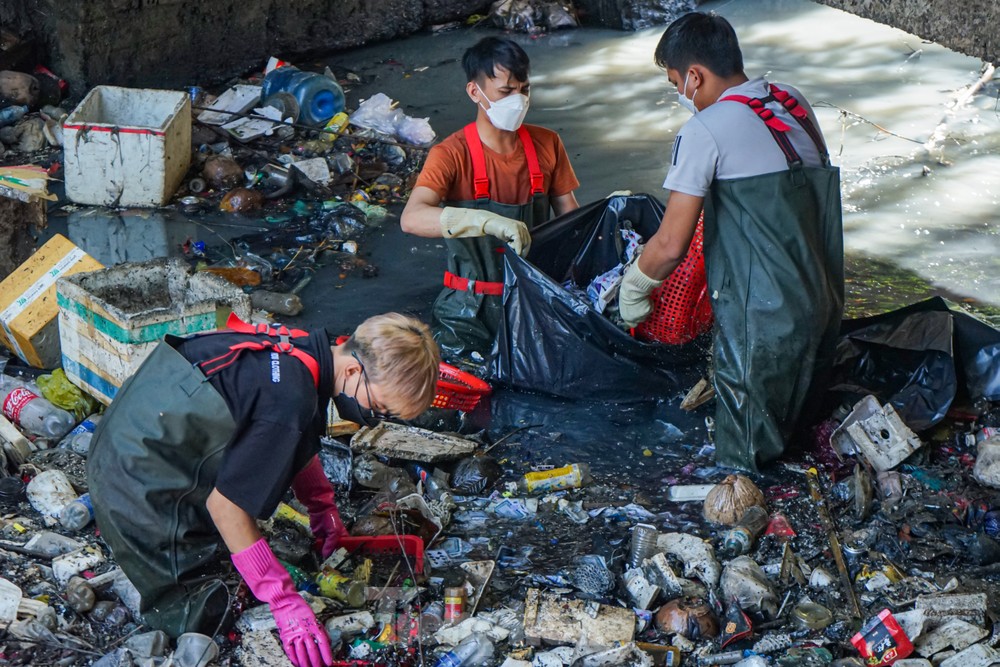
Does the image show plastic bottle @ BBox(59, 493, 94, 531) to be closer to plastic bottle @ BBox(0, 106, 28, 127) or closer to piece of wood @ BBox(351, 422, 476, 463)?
piece of wood @ BBox(351, 422, 476, 463)

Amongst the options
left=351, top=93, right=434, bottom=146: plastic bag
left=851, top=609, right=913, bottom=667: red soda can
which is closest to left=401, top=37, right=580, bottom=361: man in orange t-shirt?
left=851, top=609, right=913, bottom=667: red soda can

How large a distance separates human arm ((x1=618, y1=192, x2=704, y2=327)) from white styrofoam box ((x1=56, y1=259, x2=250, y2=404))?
1462 mm

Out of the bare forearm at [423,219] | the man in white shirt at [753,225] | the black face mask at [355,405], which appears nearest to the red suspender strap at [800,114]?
the man in white shirt at [753,225]

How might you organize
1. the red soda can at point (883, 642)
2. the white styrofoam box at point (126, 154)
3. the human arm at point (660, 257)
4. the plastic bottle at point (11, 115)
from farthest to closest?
the plastic bottle at point (11, 115) < the white styrofoam box at point (126, 154) < the human arm at point (660, 257) < the red soda can at point (883, 642)

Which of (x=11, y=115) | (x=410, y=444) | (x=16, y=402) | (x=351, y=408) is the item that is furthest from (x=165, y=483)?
(x=11, y=115)

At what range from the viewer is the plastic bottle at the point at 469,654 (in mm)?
2865

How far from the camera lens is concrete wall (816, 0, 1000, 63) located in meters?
3.61

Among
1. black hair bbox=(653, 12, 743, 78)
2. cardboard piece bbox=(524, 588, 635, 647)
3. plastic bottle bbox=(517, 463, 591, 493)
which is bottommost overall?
plastic bottle bbox=(517, 463, 591, 493)

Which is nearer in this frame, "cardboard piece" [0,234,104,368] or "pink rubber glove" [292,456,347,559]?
"pink rubber glove" [292,456,347,559]

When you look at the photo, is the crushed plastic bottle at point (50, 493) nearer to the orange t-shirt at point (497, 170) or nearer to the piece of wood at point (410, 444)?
the piece of wood at point (410, 444)

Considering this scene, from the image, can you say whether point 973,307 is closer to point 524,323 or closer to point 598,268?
point 598,268

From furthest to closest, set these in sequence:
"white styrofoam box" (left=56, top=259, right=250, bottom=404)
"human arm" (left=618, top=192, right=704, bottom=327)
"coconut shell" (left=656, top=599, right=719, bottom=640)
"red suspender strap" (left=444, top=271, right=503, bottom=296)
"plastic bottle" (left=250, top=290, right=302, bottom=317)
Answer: "plastic bottle" (left=250, top=290, right=302, bottom=317), "red suspender strap" (left=444, top=271, right=503, bottom=296), "white styrofoam box" (left=56, top=259, right=250, bottom=404), "human arm" (left=618, top=192, right=704, bottom=327), "coconut shell" (left=656, top=599, right=719, bottom=640)

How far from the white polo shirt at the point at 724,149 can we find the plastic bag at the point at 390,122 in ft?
13.6

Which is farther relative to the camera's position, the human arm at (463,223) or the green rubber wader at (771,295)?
the human arm at (463,223)
